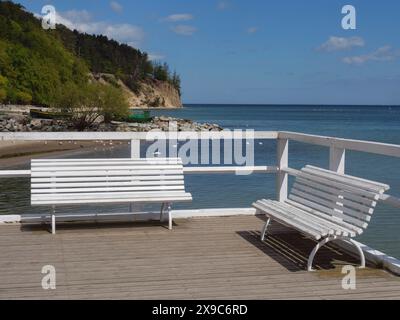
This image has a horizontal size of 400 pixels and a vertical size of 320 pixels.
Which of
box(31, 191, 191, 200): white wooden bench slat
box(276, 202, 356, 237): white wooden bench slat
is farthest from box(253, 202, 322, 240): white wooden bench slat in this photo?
box(31, 191, 191, 200): white wooden bench slat

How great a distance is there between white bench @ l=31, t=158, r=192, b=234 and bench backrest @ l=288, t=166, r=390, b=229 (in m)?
1.33

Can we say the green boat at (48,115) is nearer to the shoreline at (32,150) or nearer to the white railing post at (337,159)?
the shoreline at (32,150)

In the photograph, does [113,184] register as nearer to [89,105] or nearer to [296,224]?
[296,224]

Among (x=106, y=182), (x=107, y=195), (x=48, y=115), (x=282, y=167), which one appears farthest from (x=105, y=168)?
(x=48, y=115)

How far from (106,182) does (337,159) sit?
8.57 ft

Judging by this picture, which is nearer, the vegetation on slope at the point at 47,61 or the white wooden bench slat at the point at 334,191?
the white wooden bench slat at the point at 334,191

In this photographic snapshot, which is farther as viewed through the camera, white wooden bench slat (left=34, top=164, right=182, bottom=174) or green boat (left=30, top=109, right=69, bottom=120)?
green boat (left=30, top=109, right=69, bottom=120)

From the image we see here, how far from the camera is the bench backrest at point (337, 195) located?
16.0 ft

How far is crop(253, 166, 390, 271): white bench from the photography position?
4832 mm

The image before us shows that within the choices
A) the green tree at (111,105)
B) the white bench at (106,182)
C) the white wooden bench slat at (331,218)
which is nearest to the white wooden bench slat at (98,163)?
the white bench at (106,182)

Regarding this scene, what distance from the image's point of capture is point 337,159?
20.2ft

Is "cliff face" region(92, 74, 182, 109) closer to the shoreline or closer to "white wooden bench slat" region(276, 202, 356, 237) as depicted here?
the shoreline
